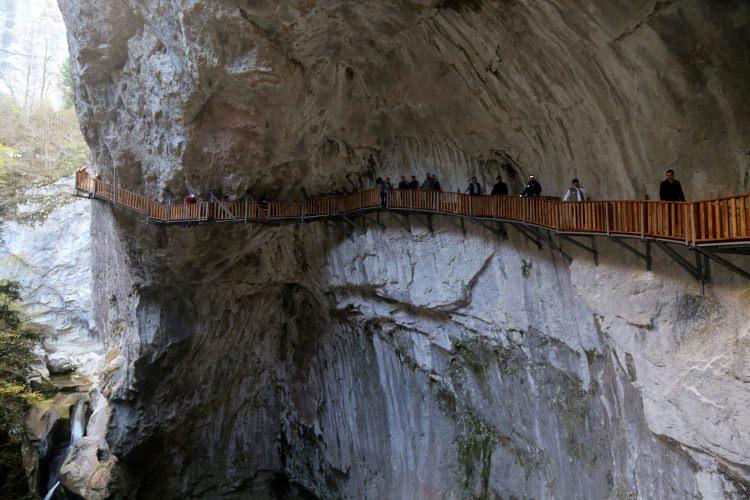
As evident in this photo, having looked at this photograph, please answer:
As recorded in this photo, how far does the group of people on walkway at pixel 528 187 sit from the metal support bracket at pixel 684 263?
29.4 inches

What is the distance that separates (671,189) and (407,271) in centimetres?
809

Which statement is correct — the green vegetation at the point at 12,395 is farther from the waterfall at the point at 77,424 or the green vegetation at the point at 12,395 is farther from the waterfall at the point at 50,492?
the waterfall at the point at 77,424

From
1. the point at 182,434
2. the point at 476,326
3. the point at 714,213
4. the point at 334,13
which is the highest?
the point at 334,13

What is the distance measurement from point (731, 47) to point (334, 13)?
283 inches

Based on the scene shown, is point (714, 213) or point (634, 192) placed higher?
point (634, 192)

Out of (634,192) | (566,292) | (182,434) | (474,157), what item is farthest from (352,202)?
(182,434)

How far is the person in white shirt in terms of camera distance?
29.2ft

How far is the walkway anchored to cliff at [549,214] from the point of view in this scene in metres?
6.14

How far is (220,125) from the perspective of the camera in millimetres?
13133

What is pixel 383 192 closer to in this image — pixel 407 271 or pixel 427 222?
pixel 427 222

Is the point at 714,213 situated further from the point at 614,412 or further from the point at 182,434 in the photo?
the point at 182,434

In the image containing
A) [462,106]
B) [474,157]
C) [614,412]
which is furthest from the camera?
[474,157]

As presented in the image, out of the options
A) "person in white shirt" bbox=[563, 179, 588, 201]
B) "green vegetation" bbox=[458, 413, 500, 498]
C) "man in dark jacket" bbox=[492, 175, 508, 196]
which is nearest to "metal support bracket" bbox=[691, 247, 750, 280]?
"person in white shirt" bbox=[563, 179, 588, 201]

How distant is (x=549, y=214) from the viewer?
9195 millimetres
